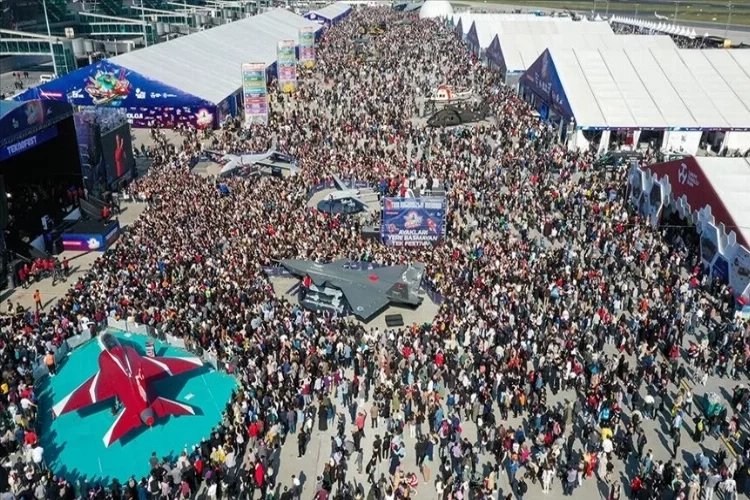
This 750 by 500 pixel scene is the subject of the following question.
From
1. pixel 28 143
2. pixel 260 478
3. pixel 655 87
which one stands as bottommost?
pixel 260 478

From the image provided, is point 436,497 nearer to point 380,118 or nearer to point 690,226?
point 690,226

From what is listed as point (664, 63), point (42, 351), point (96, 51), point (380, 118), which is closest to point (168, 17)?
point (96, 51)

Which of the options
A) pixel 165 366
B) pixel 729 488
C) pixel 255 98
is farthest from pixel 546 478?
pixel 255 98

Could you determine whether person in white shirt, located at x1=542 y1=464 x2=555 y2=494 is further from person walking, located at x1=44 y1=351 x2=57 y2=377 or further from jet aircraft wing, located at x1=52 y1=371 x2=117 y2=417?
person walking, located at x1=44 y1=351 x2=57 y2=377

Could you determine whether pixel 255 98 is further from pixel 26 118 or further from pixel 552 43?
pixel 552 43

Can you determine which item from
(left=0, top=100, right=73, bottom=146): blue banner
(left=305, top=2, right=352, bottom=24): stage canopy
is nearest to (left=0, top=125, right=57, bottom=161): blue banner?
(left=0, top=100, right=73, bottom=146): blue banner

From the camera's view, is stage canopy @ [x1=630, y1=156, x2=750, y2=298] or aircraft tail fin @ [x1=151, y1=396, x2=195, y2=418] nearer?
aircraft tail fin @ [x1=151, y1=396, x2=195, y2=418]
